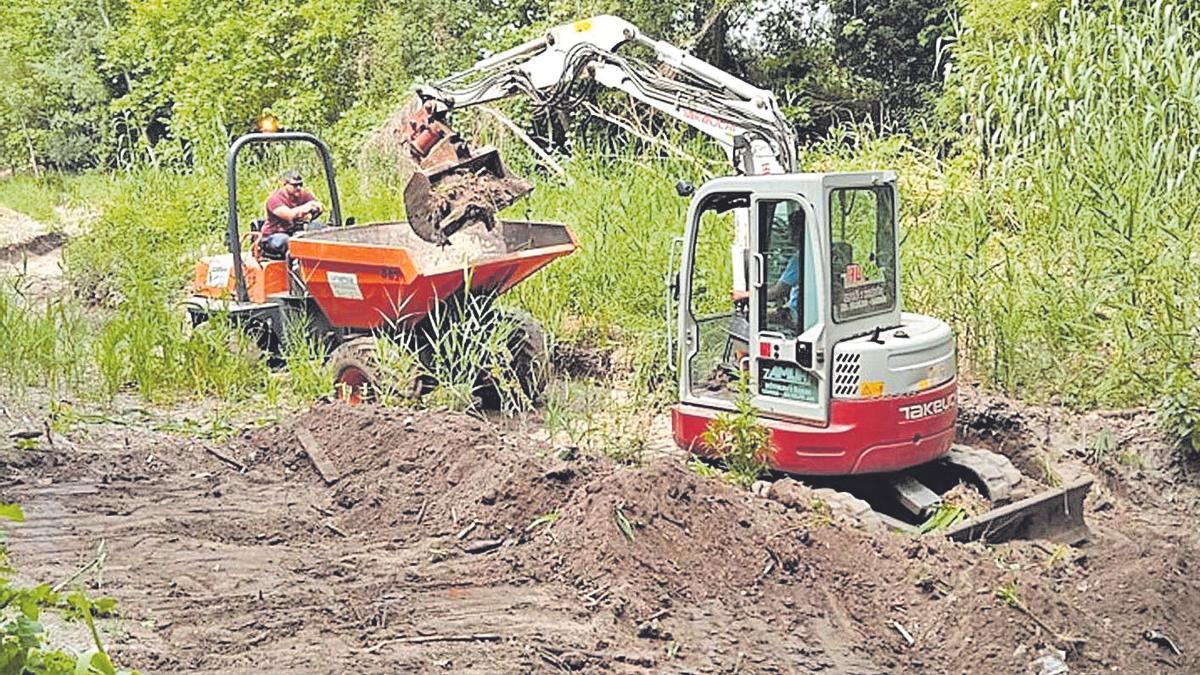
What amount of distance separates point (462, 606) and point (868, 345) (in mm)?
2221

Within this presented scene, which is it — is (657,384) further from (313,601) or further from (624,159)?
(313,601)

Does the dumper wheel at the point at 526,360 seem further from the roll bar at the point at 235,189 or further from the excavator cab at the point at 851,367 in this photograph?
the excavator cab at the point at 851,367

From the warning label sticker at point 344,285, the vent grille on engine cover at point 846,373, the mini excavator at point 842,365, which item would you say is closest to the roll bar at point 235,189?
the warning label sticker at point 344,285

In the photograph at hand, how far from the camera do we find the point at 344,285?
7922mm

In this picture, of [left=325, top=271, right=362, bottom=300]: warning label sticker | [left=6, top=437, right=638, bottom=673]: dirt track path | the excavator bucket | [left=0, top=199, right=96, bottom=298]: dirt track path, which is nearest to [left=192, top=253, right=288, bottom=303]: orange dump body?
[left=325, top=271, right=362, bottom=300]: warning label sticker

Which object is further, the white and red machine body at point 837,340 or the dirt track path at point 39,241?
the dirt track path at point 39,241

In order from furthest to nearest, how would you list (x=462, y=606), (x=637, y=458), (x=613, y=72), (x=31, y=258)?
1. (x=31, y=258)
2. (x=613, y=72)
3. (x=637, y=458)
4. (x=462, y=606)

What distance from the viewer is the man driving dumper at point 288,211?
9008 millimetres

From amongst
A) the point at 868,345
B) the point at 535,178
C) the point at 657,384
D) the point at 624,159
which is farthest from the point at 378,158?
the point at 868,345

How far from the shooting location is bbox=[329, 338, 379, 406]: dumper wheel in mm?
7742

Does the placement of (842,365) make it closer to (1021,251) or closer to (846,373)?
(846,373)

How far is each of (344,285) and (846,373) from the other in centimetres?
366

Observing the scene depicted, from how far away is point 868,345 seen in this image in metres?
5.54

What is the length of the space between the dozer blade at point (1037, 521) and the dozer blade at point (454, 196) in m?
3.46
